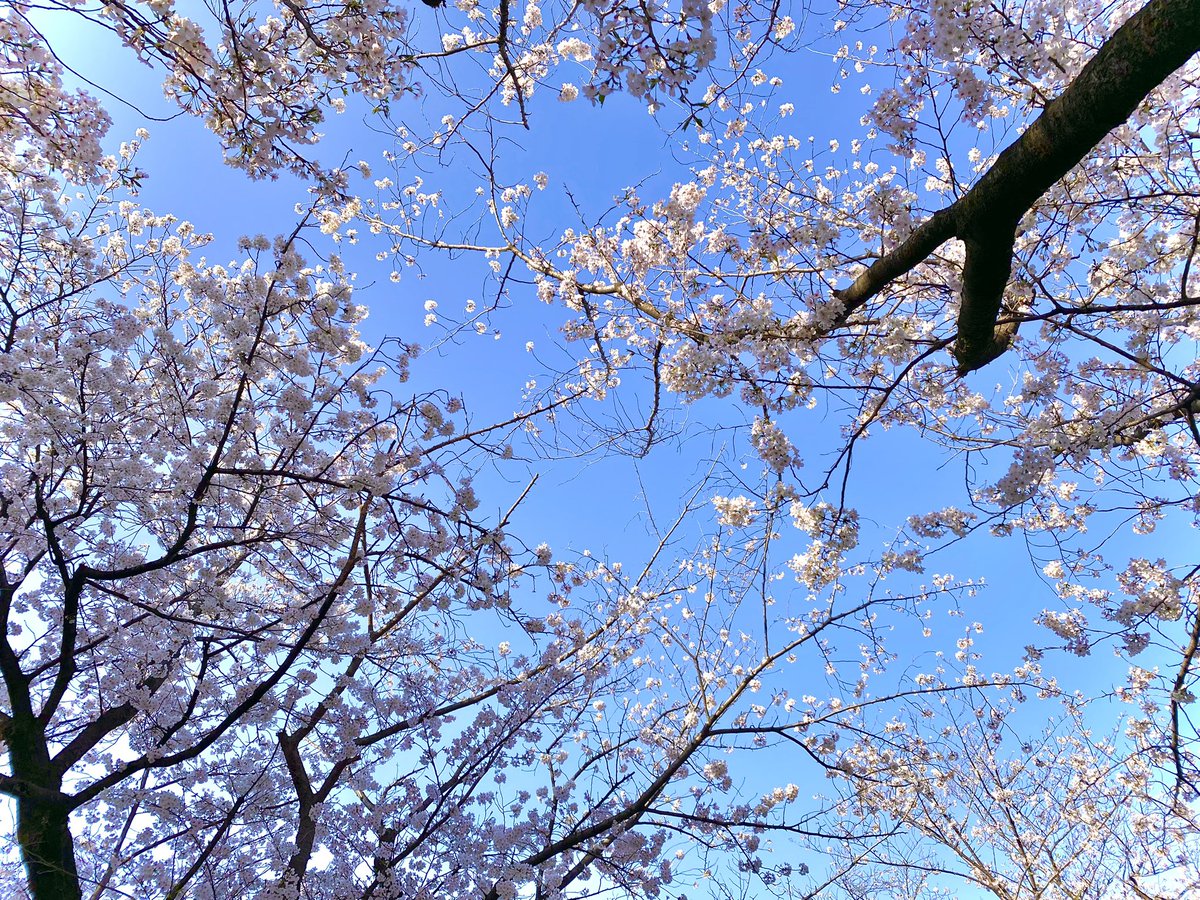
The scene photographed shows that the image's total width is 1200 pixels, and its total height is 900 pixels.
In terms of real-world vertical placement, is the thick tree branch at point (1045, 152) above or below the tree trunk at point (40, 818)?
above

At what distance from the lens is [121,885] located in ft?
15.1

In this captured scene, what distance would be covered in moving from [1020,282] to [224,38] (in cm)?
451

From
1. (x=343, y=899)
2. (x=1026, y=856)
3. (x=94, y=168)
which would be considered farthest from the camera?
(x=1026, y=856)

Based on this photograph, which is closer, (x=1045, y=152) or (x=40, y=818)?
(x=1045, y=152)

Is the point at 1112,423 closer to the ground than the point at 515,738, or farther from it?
farther from it

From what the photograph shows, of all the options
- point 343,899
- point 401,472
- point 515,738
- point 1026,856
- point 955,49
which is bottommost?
point 343,899

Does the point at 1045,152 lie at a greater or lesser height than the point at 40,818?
greater

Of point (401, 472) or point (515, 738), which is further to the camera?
point (515, 738)

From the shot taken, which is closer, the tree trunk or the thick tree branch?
the thick tree branch

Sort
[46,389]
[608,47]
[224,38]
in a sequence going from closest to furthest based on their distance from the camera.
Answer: [608,47] → [224,38] → [46,389]

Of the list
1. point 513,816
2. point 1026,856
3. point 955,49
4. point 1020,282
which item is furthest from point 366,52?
point 1026,856

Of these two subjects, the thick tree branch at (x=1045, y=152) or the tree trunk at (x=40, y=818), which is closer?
the thick tree branch at (x=1045, y=152)

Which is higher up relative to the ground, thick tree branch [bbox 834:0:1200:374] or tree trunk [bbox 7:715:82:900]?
thick tree branch [bbox 834:0:1200:374]

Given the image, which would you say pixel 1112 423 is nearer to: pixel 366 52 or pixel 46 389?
pixel 366 52
